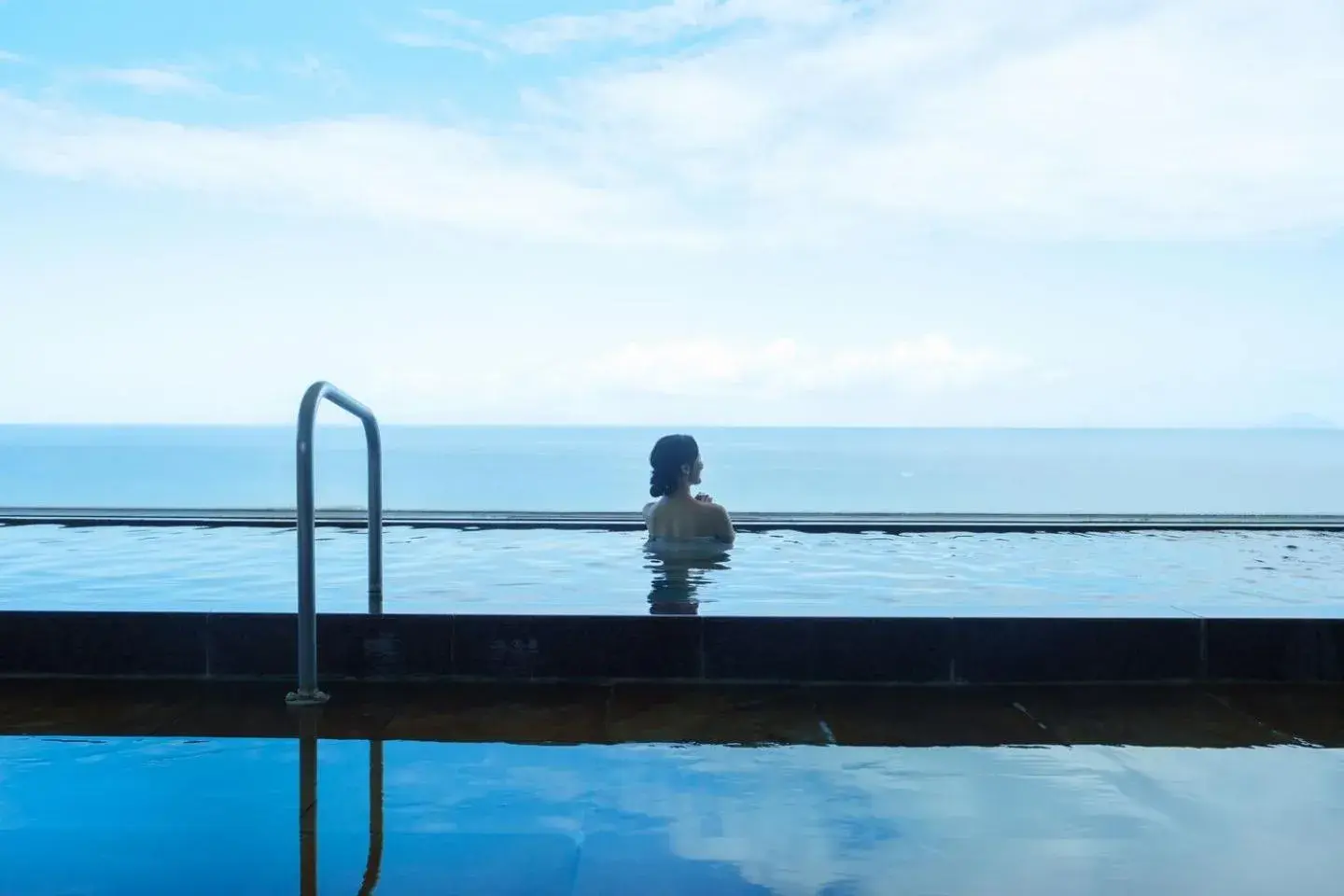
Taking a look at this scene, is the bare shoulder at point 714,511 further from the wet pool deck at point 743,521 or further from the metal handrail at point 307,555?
the metal handrail at point 307,555

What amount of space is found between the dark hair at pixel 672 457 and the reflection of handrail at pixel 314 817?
151 inches

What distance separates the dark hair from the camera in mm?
7133

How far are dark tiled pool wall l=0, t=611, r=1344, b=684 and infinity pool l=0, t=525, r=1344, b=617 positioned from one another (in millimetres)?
294

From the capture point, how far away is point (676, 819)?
2754 mm

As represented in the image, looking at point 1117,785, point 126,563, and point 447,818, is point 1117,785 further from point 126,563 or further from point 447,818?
point 126,563

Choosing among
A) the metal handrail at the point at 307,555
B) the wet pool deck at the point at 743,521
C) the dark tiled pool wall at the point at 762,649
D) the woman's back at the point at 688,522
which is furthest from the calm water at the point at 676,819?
the wet pool deck at the point at 743,521

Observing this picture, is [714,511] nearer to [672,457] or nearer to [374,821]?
[672,457]

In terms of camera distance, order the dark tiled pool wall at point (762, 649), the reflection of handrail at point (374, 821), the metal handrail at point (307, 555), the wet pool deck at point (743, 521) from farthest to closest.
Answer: the wet pool deck at point (743, 521) < the dark tiled pool wall at point (762, 649) < the metal handrail at point (307, 555) < the reflection of handrail at point (374, 821)

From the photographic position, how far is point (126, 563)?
6730mm

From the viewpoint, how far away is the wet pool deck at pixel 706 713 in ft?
11.5

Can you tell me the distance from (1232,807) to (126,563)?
6.11 meters

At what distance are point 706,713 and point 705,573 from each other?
102 inches

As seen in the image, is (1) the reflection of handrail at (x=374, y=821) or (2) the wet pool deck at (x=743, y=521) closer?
(1) the reflection of handrail at (x=374, y=821)

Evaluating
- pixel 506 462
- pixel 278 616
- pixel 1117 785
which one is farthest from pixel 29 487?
pixel 1117 785
